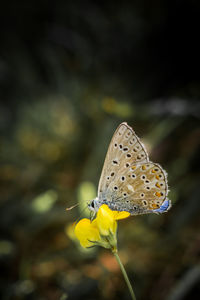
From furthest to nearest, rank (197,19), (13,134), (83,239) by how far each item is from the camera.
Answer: (13,134) → (197,19) → (83,239)

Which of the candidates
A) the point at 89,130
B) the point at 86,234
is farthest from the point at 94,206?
the point at 89,130

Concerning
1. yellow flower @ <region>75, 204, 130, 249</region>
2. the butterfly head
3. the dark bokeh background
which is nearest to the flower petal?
yellow flower @ <region>75, 204, 130, 249</region>

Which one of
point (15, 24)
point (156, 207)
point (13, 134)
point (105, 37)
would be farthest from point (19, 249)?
point (15, 24)

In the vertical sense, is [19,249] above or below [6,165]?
below

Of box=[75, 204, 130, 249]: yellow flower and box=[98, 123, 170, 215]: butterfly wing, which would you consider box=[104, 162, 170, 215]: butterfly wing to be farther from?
box=[75, 204, 130, 249]: yellow flower

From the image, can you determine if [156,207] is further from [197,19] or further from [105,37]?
[105,37]

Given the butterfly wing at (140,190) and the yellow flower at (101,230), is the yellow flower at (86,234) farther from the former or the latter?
the butterfly wing at (140,190)
